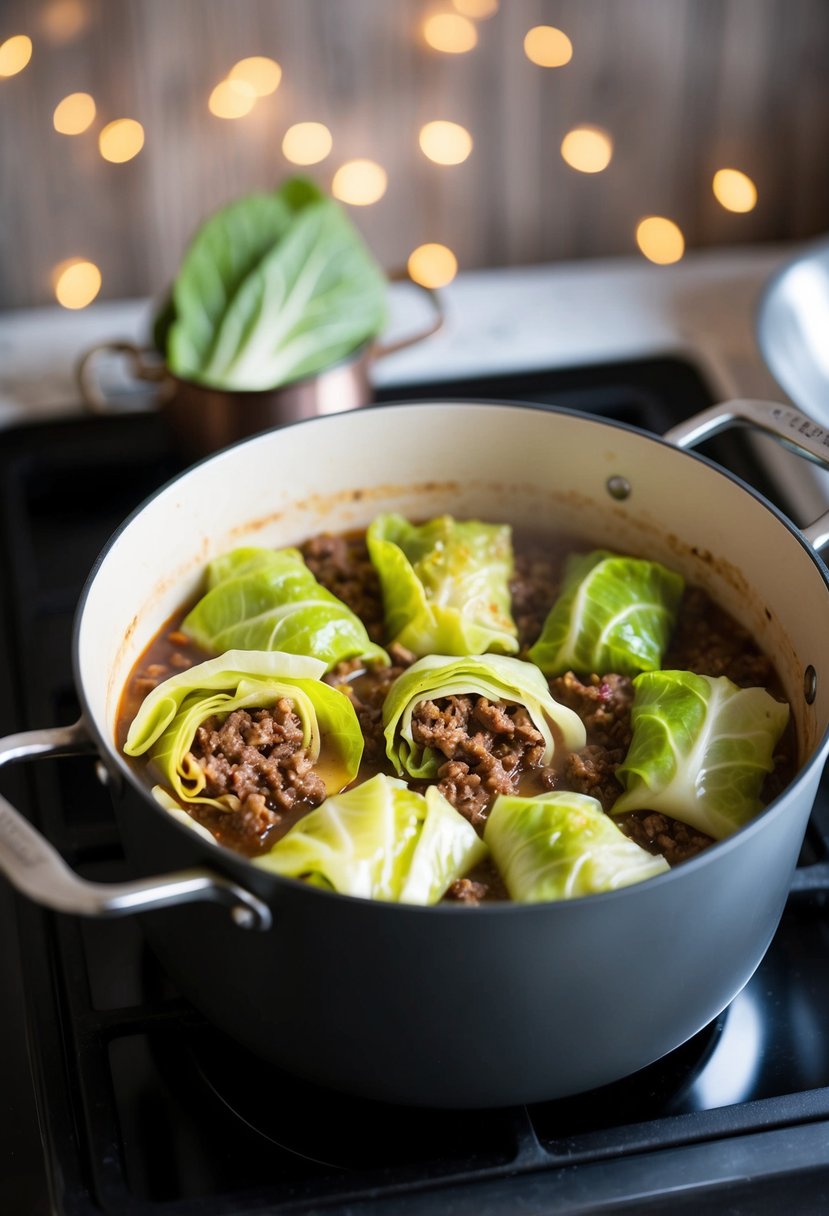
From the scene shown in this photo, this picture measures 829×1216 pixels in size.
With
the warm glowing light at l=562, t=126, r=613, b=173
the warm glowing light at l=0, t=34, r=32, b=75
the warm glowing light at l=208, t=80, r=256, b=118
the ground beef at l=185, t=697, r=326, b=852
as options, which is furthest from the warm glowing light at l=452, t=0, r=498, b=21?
the ground beef at l=185, t=697, r=326, b=852

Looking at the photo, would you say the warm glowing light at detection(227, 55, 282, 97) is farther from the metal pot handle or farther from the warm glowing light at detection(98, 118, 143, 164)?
the metal pot handle

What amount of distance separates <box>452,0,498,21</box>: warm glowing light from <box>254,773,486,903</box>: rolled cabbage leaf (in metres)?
1.79

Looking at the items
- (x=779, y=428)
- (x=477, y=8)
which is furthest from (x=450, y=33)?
(x=779, y=428)

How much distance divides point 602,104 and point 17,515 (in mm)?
1598

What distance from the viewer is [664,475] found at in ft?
7.17

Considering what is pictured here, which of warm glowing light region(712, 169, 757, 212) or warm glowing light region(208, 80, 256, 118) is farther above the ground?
warm glowing light region(208, 80, 256, 118)

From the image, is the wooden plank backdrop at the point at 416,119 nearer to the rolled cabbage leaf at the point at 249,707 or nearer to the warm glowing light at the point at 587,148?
the warm glowing light at the point at 587,148

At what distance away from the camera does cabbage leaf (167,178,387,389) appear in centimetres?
265

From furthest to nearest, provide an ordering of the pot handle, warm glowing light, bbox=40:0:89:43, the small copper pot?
warm glowing light, bbox=40:0:89:43 → the small copper pot → the pot handle

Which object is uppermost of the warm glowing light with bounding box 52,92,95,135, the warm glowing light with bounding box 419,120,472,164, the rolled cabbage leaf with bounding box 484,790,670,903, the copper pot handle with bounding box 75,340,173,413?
the warm glowing light with bounding box 52,92,95,135

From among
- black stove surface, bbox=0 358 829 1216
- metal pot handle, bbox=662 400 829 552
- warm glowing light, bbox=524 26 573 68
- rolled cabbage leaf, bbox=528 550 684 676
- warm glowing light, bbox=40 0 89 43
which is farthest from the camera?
warm glowing light, bbox=524 26 573 68

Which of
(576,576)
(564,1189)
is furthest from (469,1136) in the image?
(576,576)

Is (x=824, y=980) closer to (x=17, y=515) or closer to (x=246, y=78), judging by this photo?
(x=17, y=515)

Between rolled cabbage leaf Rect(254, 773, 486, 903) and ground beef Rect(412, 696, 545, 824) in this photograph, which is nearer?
rolled cabbage leaf Rect(254, 773, 486, 903)
